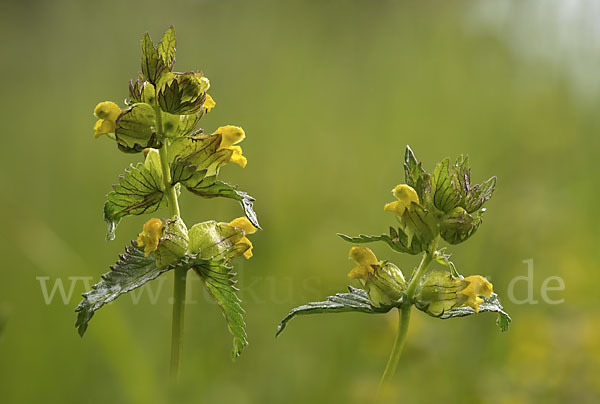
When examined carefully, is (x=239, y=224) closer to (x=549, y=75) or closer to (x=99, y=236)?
(x=99, y=236)

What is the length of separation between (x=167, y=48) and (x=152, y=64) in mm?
28

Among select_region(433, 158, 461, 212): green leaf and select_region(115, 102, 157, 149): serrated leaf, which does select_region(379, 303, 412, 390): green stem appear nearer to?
select_region(433, 158, 461, 212): green leaf

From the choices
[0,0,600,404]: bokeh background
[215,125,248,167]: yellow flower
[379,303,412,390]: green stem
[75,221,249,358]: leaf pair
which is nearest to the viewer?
[379,303,412,390]: green stem

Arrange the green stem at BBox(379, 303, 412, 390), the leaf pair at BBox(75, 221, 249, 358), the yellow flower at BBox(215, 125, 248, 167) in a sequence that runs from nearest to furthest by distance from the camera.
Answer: the green stem at BBox(379, 303, 412, 390) < the leaf pair at BBox(75, 221, 249, 358) < the yellow flower at BBox(215, 125, 248, 167)

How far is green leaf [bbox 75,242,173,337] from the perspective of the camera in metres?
0.71

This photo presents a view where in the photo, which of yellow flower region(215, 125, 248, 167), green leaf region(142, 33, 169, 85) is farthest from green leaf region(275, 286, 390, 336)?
green leaf region(142, 33, 169, 85)

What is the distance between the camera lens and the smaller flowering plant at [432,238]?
813mm

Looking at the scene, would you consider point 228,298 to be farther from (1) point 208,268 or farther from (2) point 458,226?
(2) point 458,226

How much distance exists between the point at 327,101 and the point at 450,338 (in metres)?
2.31

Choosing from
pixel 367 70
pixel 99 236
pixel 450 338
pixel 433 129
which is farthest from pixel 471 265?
pixel 367 70

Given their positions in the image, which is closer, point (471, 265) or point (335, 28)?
point (471, 265)

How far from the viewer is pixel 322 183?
3244 millimetres

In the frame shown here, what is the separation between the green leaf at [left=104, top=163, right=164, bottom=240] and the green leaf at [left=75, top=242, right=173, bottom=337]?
5 centimetres

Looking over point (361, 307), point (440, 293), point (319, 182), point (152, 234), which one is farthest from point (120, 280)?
point (319, 182)
